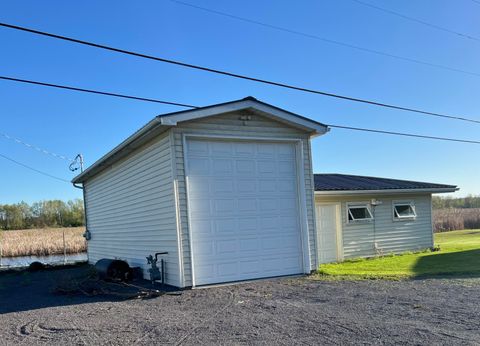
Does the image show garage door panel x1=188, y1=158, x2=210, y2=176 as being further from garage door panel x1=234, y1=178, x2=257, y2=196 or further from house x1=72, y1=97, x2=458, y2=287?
garage door panel x1=234, y1=178, x2=257, y2=196

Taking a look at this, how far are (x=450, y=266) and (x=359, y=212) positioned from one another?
163 inches

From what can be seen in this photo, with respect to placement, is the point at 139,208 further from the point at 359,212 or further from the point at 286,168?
the point at 359,212

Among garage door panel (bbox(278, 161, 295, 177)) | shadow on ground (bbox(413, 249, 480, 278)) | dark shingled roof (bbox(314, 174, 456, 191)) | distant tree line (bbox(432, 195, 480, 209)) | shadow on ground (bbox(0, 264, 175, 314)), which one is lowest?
distant tree line (bbox(432, 195, 480, 209))

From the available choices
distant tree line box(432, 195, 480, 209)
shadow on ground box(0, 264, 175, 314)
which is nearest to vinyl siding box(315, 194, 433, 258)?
shadow on ground box(0, 264, 175, 314)

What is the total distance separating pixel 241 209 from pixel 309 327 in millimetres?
4602

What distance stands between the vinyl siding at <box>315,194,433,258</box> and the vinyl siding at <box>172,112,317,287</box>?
3443mm

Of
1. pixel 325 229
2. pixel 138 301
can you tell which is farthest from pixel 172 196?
pixel 325 229

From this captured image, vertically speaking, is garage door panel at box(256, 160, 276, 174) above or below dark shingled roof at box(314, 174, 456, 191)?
above

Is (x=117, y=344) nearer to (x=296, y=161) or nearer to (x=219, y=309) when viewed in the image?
(x=219, y=309)

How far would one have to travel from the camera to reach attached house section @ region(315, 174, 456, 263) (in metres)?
14.2

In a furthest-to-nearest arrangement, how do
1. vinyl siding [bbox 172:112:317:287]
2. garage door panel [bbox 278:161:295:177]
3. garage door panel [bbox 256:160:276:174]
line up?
1. garage door panel [bbox 278:161:295:177]
2. garage door panel [bbox 256:160:276:174]
3. vinyl siding [bbox 172:112:317:287]

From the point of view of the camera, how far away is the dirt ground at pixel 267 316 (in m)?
5.11

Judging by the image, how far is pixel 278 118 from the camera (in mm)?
10211

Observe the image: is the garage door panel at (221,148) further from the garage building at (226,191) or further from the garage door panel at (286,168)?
the garage door panel at (286,168)
